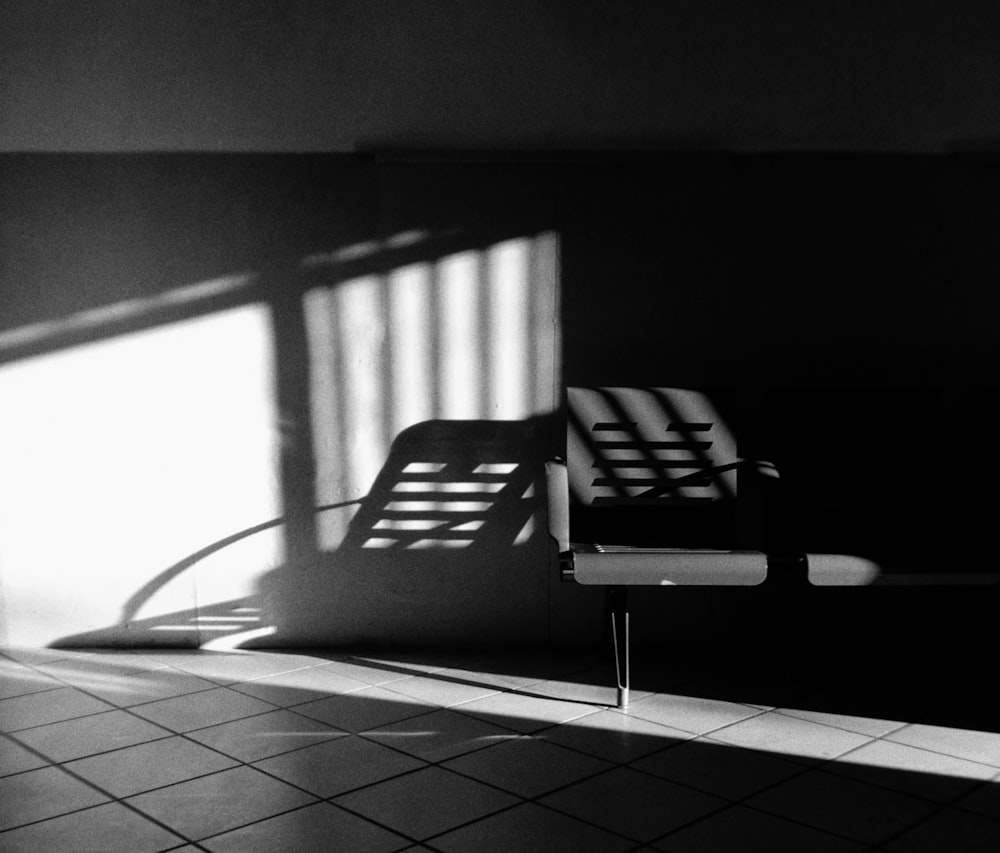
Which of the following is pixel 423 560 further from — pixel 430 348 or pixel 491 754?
pixel 491 754

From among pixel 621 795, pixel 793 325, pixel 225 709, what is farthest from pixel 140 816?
pixel 793 325

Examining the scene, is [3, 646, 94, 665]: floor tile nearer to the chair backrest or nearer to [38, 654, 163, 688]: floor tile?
[38, 654, 163, 688]: floor tile

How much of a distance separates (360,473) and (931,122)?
2.33 meters

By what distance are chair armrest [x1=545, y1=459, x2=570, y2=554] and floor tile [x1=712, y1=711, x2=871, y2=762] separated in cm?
72

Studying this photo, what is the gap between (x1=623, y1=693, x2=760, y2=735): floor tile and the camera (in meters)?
2.91

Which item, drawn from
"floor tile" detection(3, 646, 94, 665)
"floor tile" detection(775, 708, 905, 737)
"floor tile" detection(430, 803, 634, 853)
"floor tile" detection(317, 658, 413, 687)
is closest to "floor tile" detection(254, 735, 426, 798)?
"floor tile" detection(430, 803, 634, 853)

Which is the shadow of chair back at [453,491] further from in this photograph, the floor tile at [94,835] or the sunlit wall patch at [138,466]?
the floor tile at [94,835]

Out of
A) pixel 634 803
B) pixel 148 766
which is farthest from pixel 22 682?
pixel 634 803

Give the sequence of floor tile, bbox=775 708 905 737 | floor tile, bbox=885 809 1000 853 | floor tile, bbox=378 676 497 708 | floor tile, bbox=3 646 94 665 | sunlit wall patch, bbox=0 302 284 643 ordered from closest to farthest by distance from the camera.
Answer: floor tile, bbox=885 809 1000 853 → floor tile, bbox=775 708 905 737 → floor tile, bbox=378 676 497 708 → floor tile, bbox=3 646 94 665 → sunlit wall patch, bbox=0 302 284 643

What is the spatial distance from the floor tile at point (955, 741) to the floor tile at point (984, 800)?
0.17 meters

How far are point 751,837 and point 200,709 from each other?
170cm

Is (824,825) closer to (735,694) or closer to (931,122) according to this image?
(735,694)

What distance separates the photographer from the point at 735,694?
10.5 feet

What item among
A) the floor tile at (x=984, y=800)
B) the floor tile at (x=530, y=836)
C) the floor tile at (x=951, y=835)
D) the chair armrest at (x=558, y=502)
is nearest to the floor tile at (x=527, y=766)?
the floor tile at (x=530, y=836)
